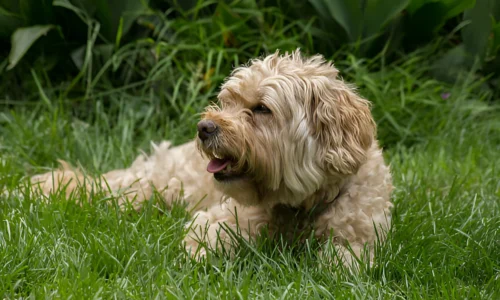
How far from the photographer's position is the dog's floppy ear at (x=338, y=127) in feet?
10.5

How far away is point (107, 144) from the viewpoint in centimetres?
508

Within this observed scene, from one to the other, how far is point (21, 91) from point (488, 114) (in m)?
3.44

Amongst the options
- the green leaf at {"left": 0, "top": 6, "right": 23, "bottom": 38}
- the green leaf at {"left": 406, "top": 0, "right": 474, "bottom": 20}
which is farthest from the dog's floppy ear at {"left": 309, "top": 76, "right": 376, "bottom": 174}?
the green leaf at {"left": 0, "top": 6, "right": 23, "bottom": 38}

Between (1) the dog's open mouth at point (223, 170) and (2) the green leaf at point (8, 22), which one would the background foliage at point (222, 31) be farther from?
(1) the dog's open mouth at point (223, 170)

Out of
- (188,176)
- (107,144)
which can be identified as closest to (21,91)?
(107,144)

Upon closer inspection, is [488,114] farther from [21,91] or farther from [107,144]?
[21,91]

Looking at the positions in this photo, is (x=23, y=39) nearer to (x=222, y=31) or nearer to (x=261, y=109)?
(x=222, y=31)

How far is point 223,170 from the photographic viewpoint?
3.18 meters

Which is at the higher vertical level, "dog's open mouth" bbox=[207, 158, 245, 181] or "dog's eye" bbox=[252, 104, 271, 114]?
"dog's eye" bbox=[252, 104, 271, 114]

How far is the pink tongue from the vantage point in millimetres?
3168

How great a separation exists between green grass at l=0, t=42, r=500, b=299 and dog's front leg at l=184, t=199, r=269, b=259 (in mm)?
77

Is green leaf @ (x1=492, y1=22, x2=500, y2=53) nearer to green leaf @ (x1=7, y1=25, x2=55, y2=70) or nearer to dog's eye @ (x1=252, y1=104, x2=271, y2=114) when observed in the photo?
dog's eye @ (x1=252, y1=104, x2=271, y2=114)

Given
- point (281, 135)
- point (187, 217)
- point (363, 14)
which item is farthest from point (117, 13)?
point (281, 135)

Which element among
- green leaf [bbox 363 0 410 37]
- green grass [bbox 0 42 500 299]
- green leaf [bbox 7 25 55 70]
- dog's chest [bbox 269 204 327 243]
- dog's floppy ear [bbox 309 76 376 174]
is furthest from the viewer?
green leaf [bbox 363 0 410 37]
